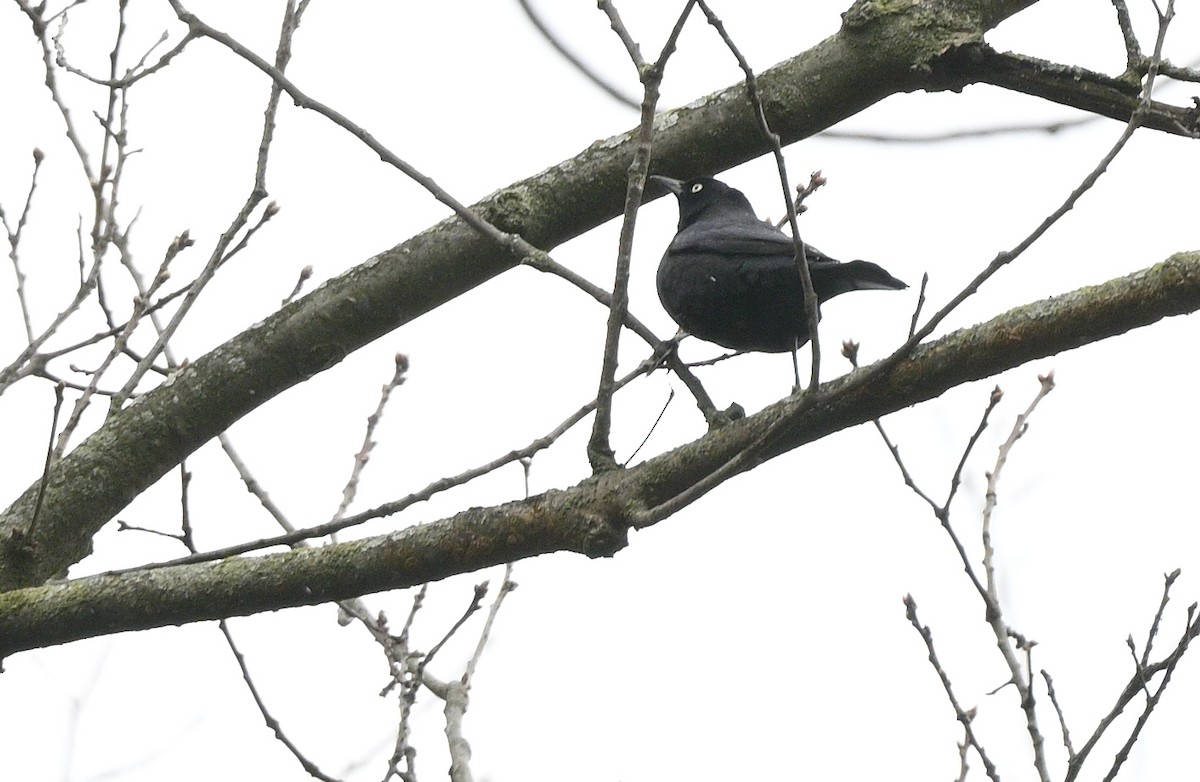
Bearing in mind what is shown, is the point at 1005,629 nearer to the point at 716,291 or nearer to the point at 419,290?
the point at 716,291

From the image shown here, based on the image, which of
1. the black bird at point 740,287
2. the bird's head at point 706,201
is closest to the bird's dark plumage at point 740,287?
the black bird at point 740,287

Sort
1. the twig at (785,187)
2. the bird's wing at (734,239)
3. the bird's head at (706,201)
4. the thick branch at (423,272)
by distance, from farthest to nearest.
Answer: the bird's head at (706,201)
the bird's wing at (734,239)
the thick branch at (423,272)
the twig at (785,187)

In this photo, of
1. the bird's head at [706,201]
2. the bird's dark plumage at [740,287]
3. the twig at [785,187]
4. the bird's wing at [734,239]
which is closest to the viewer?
the twig at [785,187]

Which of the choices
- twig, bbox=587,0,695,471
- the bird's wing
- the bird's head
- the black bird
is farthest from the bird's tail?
the bird's head

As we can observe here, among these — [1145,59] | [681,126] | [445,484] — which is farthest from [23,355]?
[1145,59]

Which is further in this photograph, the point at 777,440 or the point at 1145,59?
the point at 1145,59

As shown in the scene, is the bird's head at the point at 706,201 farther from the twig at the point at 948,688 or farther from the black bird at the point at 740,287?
the twig at the point at 948,688

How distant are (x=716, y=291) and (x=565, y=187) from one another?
0.94 m

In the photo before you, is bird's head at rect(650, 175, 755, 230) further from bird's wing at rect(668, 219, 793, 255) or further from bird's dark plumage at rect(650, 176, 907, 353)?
bird's dark plumage at rect(650, 176, 907, 353)

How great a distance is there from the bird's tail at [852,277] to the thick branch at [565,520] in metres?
1.36

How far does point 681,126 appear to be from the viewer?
12.3ft

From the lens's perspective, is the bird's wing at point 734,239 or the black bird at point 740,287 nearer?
the black bird at point 740,287

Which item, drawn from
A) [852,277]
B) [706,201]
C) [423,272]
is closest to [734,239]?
[852,277]

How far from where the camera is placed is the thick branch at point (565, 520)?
2406 millimetres
